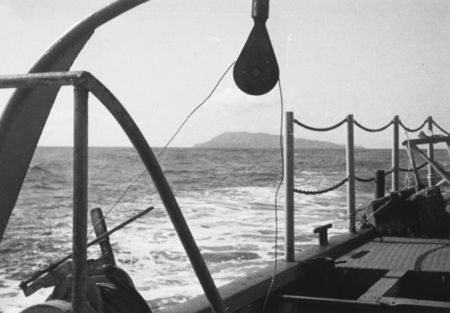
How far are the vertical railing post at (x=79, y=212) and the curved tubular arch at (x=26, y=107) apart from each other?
1.82 ft

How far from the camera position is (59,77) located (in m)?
1.68

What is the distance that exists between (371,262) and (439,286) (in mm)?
682

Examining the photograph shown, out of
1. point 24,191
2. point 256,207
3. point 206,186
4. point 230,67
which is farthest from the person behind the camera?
point 206,186

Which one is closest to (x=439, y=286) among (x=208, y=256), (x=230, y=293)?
(x=230, y=293)

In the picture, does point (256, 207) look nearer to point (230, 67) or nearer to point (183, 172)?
point (230, 67)

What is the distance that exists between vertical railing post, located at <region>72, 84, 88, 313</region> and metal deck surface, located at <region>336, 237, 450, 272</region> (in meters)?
3.58

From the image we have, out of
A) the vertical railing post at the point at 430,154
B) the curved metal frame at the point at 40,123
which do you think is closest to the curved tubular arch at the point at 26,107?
the curved metal frame at the point at 40,123

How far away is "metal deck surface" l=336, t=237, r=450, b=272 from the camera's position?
480 cm

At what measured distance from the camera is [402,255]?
17.5ft

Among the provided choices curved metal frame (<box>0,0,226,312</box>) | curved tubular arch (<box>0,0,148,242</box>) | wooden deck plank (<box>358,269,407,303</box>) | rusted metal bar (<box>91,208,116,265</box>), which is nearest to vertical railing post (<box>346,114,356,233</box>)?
wooden deck plank (<box>358,269,407,303</box>)

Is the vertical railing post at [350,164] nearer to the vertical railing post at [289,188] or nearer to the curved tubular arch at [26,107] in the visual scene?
the vertical railing post at [289,188]

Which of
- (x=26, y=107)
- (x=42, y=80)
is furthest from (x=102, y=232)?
(x=42, y=80)

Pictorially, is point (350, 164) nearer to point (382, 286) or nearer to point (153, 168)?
point (382, 286)

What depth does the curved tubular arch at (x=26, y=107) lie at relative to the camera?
2072 mm
